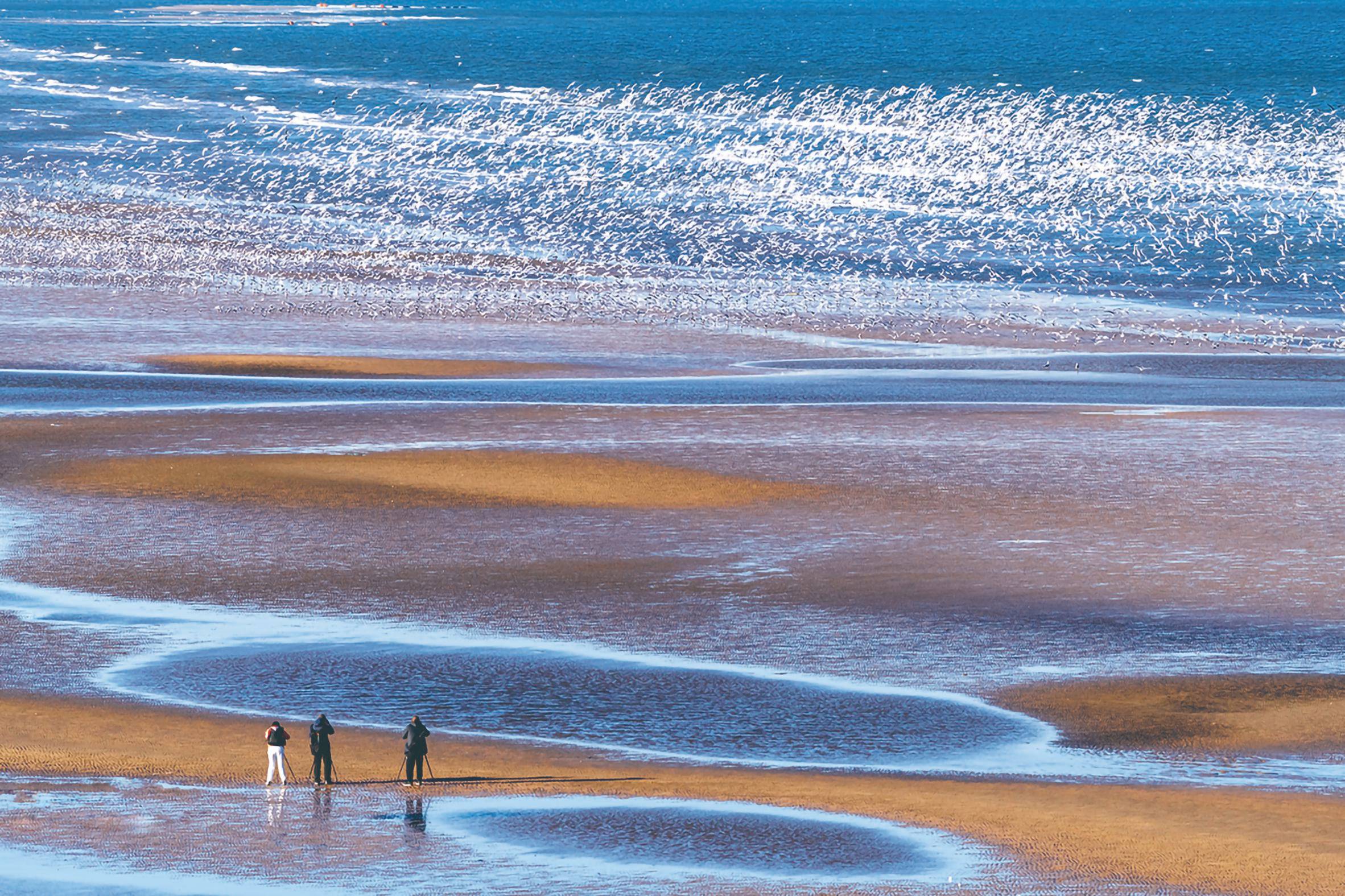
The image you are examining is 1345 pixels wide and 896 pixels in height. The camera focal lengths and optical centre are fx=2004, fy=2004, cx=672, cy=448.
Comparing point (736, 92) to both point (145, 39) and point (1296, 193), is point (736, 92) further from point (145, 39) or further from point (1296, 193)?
point (145, 39)

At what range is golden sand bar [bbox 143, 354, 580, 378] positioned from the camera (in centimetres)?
4334

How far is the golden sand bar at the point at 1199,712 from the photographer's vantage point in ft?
66.8

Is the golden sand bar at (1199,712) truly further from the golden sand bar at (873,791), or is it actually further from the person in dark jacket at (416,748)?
the person in dark jacket at (416,748)

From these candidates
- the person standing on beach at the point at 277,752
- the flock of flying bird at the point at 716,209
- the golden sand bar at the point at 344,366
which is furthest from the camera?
the flock of flying bird at the point at 716,209

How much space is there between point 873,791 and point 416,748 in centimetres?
428

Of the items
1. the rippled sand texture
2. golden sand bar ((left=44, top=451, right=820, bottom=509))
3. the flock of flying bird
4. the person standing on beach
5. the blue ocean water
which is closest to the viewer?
the person standing on beach

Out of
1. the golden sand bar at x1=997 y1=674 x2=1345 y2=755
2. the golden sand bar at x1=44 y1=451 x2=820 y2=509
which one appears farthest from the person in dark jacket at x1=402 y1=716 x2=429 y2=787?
the golden sand bar at x1=44 y1=451 x2=820 y2=509

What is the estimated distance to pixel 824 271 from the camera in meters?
59.6

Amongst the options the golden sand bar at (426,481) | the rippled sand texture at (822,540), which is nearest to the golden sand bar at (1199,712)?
the rippled sand texture at (822,540)

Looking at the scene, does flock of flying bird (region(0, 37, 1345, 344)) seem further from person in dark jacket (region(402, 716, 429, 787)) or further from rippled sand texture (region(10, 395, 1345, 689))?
person in dark jacket (region(402, 716, 429, 787))

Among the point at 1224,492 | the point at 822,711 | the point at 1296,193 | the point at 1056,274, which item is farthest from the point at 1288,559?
the point at 1296,193

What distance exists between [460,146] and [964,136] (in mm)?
22331

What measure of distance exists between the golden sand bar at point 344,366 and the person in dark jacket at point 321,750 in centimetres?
2459

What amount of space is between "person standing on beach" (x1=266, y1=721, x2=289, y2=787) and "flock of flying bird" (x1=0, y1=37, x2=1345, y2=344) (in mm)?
33486
